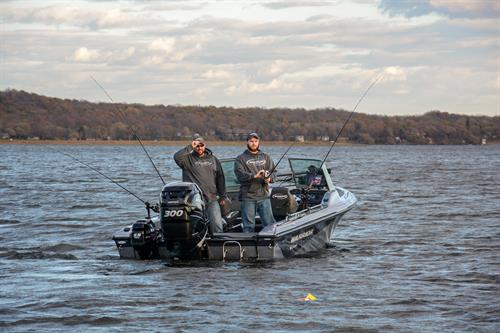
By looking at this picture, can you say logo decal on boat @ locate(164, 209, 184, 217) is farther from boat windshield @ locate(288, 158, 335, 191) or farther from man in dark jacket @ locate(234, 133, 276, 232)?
boat windshield @ locate(288, 158, 335, 191)

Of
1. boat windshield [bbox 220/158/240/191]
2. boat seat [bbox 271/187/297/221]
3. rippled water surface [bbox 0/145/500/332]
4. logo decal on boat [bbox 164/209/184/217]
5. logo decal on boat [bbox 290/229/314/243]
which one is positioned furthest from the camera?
boat windshield [bbox 220/158/240/191]

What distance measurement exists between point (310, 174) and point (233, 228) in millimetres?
2176

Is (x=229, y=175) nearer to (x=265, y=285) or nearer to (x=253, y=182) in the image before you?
(x=253, y=182)

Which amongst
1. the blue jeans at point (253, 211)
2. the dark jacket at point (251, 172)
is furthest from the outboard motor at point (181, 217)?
the blue jeans at point (253, 211)

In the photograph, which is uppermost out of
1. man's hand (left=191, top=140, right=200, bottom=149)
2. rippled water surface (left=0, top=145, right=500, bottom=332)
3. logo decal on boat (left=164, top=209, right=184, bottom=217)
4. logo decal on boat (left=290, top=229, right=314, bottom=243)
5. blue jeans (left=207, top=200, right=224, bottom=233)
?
man's hand (left=191, top=140, right=200, bottom=149)

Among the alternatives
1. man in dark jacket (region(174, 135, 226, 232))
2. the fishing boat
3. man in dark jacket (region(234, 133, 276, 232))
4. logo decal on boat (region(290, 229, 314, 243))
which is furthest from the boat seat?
man in dark jacket (region(174, 135, 226, 232))

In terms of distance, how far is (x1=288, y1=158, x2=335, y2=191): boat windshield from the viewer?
1466 cm

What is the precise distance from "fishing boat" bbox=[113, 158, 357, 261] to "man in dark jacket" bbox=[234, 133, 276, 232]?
0.87ft

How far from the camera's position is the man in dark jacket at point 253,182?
39.4ft

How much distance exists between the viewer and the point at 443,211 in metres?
21.5

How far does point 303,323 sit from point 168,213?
9.33 feet

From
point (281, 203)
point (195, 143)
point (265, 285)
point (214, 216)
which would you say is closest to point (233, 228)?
point (281, 203)

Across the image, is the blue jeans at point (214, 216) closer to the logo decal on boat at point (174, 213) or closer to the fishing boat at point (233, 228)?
the fishing boat at point (233, 228)

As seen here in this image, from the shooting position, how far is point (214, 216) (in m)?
12.0
